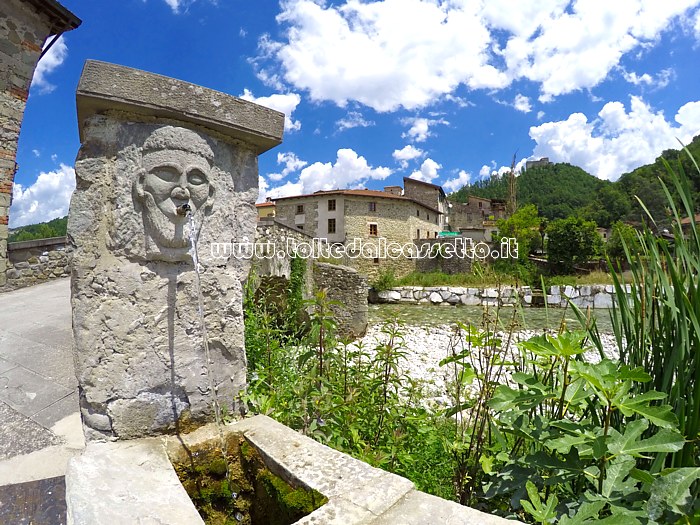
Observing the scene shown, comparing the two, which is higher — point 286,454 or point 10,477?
point 286,454

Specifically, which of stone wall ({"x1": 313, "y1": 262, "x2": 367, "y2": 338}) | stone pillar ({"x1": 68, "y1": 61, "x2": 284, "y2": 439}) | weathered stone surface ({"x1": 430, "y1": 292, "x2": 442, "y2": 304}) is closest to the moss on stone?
stone pillar ({"x1": 68, "y1": 61, "x2": 284, "y2": 439})

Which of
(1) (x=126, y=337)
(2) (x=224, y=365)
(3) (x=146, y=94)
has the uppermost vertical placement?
(3) (x=146, y=94)

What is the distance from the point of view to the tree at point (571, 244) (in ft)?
70.2

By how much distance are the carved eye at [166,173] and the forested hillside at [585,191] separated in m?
26.7

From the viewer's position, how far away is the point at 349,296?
369 inches

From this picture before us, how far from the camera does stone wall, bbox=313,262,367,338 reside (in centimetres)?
929

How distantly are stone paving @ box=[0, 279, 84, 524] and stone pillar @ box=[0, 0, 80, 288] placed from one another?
3.30 meters

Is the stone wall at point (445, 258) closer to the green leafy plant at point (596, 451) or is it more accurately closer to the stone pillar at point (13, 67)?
the stone pillar at point (13, 67)

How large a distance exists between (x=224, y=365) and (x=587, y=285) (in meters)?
18.9

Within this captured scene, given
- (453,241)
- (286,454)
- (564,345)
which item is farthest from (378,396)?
(453,241)

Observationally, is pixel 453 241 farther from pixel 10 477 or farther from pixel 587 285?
pixel 10 477

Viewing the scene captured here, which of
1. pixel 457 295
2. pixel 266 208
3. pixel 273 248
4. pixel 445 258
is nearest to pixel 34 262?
pixel 273 248

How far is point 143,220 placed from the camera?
1.72m

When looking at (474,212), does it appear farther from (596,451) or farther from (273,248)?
(596,451)
